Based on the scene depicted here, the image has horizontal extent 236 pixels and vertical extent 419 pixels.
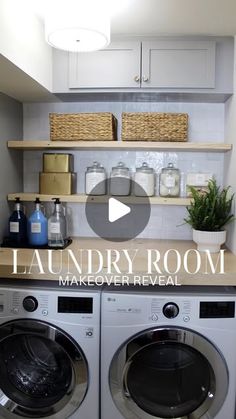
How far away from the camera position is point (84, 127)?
79.7 inches

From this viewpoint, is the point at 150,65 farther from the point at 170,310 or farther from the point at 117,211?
the point at 170,310

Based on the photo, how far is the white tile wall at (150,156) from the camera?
223cm

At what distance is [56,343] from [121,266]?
461 millimetres

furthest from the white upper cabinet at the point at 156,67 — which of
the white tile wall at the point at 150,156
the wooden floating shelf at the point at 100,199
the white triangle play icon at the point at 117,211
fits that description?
the white triangle play icon at the point at 117,211

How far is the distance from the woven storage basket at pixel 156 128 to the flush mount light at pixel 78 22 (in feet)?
1.93

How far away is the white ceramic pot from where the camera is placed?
1886 millimetres

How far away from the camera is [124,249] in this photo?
81.2 inches

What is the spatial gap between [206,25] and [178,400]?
188 centimetres

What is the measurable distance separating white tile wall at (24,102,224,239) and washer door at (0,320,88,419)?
0.90 metres

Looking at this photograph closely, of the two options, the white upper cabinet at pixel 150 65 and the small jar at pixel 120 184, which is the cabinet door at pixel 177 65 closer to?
the white upper cabinet at pixel 150 65

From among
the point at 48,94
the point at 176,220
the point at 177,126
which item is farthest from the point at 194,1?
the point at 176,220

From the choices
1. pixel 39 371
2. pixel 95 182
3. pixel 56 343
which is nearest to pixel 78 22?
pixel 95 182

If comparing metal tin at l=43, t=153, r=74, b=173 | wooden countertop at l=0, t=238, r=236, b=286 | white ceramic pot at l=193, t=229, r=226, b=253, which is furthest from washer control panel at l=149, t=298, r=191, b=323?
metal tin at l=43, t=153, r=74, b=173

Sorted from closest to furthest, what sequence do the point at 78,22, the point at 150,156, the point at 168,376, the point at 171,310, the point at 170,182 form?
the point at 78,22 < the point at 171,310 < the point at 168,376 < the point at 170,182 < the point at 150,156
